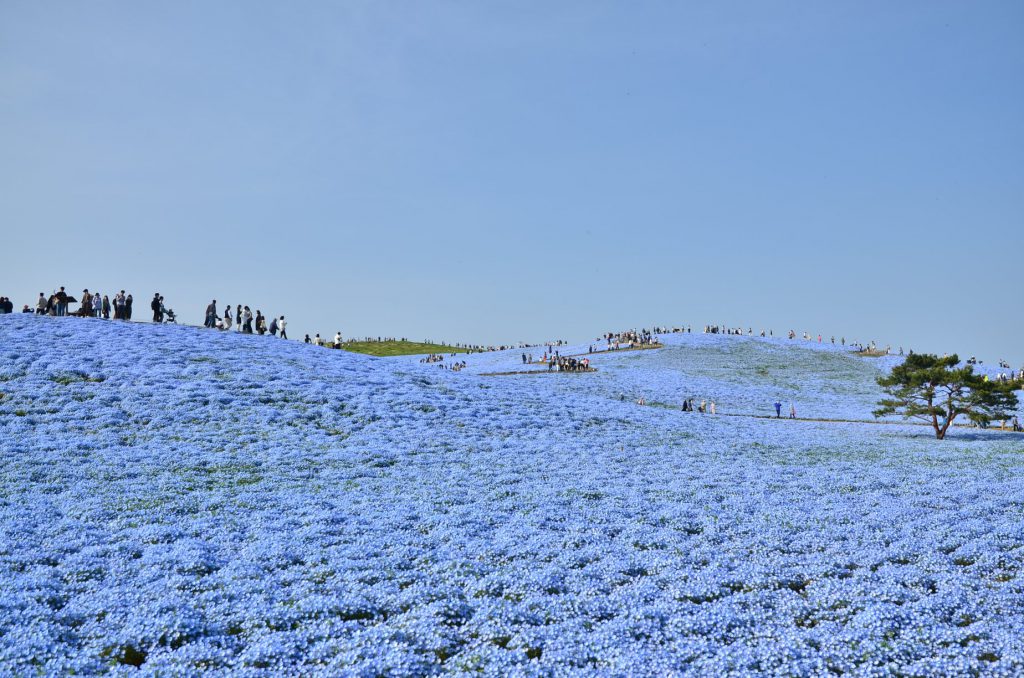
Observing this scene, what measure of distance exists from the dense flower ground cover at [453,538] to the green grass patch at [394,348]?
66.0 m

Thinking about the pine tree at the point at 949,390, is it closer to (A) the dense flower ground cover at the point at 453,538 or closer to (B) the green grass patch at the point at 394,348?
(A) the dense flower ground cover at the point at 453,538

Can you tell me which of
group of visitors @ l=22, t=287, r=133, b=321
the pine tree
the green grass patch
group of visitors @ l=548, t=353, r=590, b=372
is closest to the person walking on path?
group of visitors @ l=22, t=287, r=133, b=321

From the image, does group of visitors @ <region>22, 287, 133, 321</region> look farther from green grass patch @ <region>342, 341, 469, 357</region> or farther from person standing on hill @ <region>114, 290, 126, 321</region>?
green grass patch @ <region>342, 341, 469, 357</region>

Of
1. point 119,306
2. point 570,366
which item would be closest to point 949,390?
point 570,366

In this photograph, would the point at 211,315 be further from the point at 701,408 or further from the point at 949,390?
the point at 949,390

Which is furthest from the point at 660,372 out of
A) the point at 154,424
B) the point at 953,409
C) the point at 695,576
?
the point at 695,576

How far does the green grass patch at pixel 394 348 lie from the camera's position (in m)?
100

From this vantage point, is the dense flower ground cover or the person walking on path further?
the person walking on path

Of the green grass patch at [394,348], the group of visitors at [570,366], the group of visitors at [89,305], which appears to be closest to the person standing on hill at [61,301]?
the group of visitors at [89,305]

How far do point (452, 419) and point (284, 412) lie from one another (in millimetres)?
7636

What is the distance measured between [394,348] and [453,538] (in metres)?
93.8

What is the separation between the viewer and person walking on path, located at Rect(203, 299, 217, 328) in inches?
1811

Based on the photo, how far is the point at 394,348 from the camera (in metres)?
107

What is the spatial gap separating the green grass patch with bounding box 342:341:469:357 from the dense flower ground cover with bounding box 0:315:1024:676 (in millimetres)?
65965
